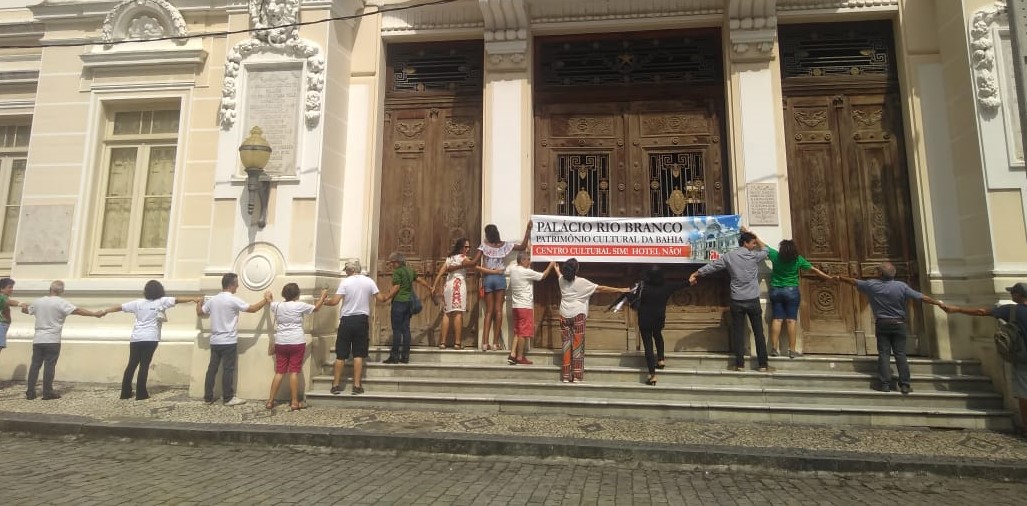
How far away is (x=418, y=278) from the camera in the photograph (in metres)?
8.52

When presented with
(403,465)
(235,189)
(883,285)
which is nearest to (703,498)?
(403,465)

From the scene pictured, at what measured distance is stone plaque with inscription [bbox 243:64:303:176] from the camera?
25.4ft

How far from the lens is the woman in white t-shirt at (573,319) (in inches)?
267

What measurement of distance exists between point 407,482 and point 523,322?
10.1 ft

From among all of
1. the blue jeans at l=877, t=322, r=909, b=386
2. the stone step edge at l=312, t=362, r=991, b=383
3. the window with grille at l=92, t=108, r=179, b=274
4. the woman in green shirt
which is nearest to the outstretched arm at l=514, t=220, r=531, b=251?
the stone step edge at l=312, t=362, r=991, b=383

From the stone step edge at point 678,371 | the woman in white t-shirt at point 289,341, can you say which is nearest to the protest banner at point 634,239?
the stone step edge at point 678,371

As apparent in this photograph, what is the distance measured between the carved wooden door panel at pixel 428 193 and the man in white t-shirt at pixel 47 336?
427 centimetres

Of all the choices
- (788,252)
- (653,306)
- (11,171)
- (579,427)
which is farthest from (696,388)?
(11,171)

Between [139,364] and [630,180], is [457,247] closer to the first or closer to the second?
[630,180]

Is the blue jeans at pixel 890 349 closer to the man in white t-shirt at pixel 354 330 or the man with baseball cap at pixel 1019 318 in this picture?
the man with baseball cap at pixel 1019 318

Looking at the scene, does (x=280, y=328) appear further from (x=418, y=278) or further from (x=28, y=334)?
(x=28, y=334)

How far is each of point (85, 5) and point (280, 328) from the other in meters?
6.86

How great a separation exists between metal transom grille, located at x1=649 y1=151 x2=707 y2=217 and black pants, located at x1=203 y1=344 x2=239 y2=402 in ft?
20.4

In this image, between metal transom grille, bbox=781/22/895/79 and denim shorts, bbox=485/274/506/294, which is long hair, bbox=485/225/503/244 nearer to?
denim shorts, bbox=485/274/506/294
